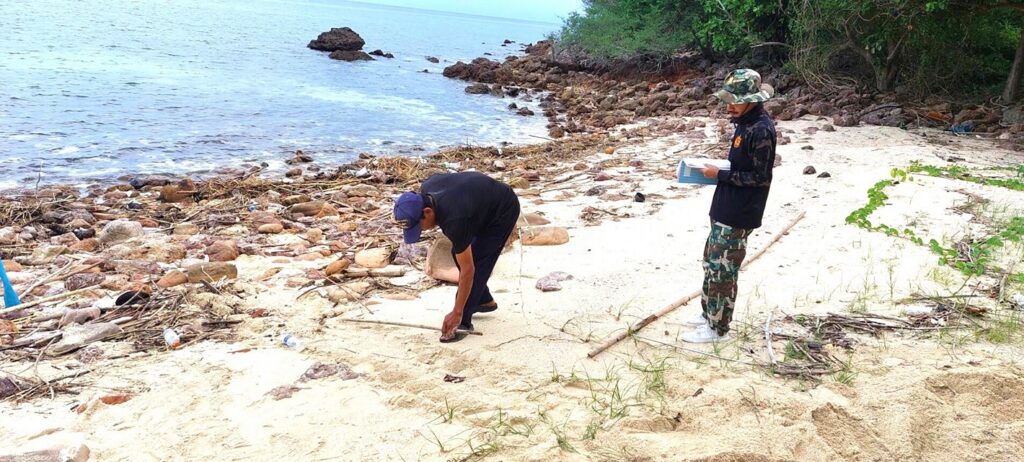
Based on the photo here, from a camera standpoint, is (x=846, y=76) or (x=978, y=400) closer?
(x=978, y=400)

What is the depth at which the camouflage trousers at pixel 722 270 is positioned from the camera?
164 inches

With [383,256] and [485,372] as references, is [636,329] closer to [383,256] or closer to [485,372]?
[485,372]

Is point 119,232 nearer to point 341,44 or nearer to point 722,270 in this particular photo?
point 722,270

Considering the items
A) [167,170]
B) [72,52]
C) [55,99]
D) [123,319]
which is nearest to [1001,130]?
[123,319]

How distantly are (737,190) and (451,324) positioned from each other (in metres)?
1.91

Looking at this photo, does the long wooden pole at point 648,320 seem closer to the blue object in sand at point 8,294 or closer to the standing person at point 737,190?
the standing person at point 737,190

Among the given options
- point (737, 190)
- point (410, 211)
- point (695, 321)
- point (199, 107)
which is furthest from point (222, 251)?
point (199, 107)

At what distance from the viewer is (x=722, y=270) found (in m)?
4.23

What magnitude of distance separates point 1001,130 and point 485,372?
12.6 metres

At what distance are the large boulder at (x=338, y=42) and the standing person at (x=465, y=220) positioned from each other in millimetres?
37646

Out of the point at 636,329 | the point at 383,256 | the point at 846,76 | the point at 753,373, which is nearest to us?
the point at 753,373

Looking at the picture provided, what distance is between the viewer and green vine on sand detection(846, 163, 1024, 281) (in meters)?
5.39

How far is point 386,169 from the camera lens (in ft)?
39.6

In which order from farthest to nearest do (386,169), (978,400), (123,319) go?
(386,169) → (123,319) → (978,400)
